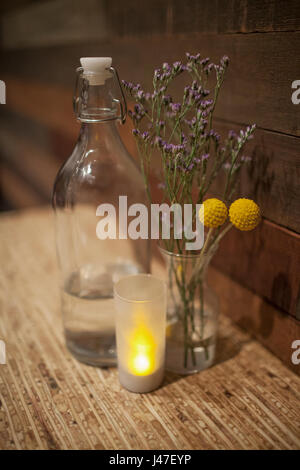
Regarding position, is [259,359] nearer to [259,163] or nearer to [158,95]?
[259,163]

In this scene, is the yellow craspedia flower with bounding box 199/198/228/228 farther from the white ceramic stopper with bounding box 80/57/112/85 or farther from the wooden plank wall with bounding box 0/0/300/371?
the white ceramic stopper with bounding box 80/57/112/85

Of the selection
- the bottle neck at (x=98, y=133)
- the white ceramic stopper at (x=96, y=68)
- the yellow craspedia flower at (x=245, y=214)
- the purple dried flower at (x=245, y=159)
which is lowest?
the yellow craspedia flower at (x=245, y=214)

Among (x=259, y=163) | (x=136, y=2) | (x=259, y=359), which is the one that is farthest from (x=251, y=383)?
(x=136, y=2)

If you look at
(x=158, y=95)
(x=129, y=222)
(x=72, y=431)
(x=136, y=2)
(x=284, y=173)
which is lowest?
(x=72, y=431)

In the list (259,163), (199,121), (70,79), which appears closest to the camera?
(199,121)

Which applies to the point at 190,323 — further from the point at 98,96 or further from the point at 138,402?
the point at 98,96

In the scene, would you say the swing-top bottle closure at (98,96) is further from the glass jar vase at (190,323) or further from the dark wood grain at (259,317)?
the dark wood grain at (259,317)

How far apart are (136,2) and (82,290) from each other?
67 centimetres

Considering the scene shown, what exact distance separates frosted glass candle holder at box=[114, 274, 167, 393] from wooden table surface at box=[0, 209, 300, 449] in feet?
0.10

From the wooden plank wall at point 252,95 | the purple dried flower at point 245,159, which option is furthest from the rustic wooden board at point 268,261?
the purple dried flower at point 245,159

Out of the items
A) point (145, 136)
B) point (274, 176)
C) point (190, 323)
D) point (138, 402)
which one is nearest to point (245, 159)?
point (274, 176)

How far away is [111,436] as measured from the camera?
562 mm

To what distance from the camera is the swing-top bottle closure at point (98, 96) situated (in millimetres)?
619

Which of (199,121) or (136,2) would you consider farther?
(136,2)
